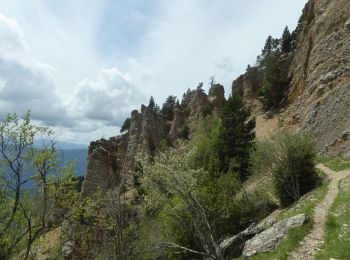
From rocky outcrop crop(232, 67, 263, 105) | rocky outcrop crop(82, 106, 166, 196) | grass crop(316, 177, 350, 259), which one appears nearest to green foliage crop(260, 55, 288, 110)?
rocky outcrop crop(232, 67, 263, 105)

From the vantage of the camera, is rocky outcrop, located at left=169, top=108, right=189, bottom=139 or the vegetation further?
rocky outcrop, located at left=169, top=108, right=189, bottom=139

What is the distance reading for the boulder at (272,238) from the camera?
19.5 meters

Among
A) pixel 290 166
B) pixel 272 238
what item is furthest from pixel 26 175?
pixel 290 166

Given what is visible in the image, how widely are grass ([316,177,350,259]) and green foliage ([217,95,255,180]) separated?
22.7 metres

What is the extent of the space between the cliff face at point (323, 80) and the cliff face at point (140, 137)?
23614mm

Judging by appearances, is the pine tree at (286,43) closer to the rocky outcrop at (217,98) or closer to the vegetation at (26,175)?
the rocky outcrop at (217,98)

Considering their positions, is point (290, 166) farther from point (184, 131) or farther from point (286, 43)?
point (286, 43)

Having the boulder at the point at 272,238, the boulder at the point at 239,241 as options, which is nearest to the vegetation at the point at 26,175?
the boulder at the point at 272,238

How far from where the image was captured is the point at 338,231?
17797 mm

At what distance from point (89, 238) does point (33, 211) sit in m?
Answer: 14.7

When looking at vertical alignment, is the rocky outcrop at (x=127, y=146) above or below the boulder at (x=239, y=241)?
above

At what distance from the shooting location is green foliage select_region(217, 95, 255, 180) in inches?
1863

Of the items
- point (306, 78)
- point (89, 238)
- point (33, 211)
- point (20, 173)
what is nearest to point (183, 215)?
point (89, 238)

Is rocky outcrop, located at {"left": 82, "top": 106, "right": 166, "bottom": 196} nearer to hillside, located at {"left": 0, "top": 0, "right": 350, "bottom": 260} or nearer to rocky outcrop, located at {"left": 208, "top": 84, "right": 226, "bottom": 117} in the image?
hillside, located at {"left": 0, "top": 0, "right": 350, "bottom": 260}
